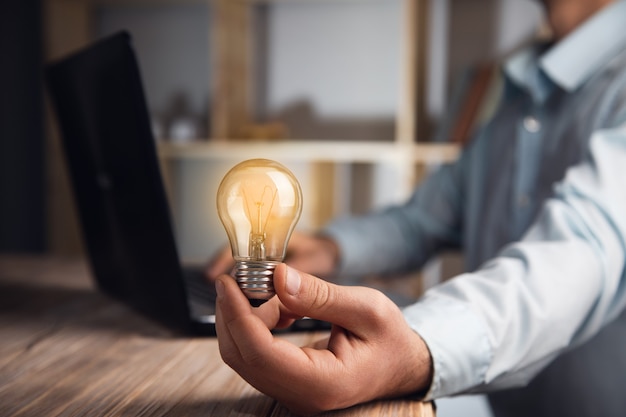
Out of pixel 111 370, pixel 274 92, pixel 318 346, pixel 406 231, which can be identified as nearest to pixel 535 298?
pixel 318 346

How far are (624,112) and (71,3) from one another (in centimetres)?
252

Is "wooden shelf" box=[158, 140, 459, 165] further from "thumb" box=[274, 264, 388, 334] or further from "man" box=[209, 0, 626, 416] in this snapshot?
"thumb" box=[274, 264, 388, 334]

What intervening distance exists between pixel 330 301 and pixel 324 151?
2.11 m

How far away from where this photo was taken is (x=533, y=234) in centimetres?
80

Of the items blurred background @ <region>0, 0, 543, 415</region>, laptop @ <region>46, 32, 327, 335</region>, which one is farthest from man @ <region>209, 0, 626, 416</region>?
blurred background @ <region>0, 0, 543, 415</region>

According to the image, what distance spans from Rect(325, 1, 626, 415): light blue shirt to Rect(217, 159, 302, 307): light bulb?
20 cm

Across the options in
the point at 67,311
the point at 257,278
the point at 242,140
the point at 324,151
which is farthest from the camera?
the point at 242,140

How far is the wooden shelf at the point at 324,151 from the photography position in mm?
2494

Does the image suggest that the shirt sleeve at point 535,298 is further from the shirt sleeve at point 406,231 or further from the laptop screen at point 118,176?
the shirt sleeve at point 406,231

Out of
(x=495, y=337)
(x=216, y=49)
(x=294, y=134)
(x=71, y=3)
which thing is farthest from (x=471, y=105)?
(x=495, y=337)

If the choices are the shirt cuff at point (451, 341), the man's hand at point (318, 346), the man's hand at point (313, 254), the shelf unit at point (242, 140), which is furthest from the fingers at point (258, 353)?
the shelf unit at point (242, 140)

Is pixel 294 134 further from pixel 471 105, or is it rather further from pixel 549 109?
pixel 549 109

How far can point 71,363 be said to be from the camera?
0.66 m

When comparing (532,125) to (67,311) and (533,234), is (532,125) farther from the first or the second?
(67,311)
